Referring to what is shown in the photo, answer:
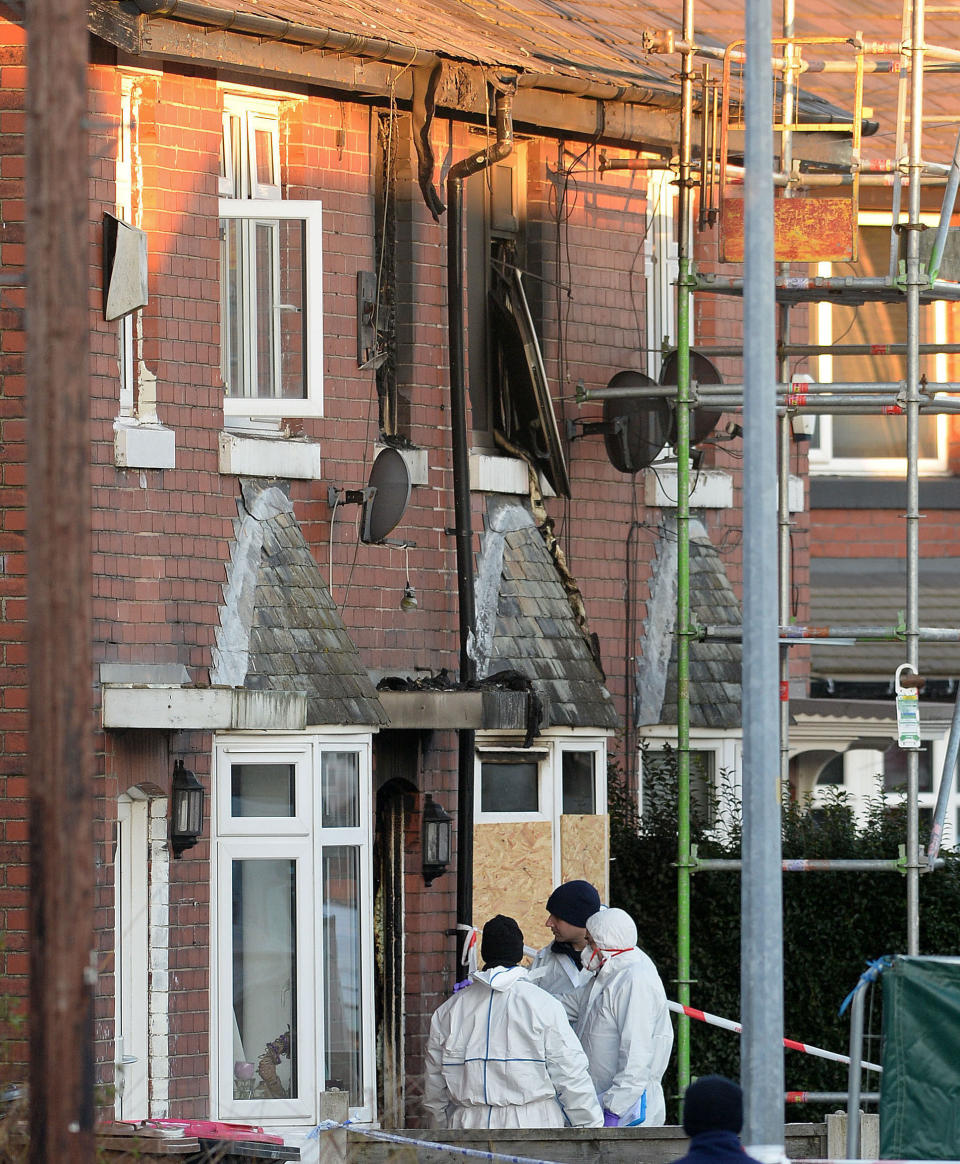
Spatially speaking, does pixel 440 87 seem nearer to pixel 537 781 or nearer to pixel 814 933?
pixel 537 781

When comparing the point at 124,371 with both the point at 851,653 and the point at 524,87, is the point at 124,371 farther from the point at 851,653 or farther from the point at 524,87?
the point at 851,653

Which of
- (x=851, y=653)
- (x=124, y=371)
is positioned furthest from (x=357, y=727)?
(x=851, y=653)

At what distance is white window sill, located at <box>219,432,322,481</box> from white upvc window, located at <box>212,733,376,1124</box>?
1409 mm

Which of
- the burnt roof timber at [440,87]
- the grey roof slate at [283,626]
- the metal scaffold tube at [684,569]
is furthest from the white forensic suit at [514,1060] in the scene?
the burnt roof timber at [440,87]

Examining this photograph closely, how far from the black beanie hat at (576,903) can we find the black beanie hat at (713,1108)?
3.91 m

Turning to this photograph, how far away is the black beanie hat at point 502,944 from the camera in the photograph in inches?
417

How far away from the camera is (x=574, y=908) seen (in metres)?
11.4

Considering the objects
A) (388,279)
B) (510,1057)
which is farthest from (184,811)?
(388,279)

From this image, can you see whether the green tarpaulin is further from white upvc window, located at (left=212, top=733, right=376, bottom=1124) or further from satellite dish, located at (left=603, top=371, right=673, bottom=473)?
satellite dish, located at (left=603, top=371, right=673, bottom=473)

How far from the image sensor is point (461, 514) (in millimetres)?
13672

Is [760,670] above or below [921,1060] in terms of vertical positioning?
above

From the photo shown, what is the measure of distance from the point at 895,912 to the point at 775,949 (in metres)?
5.85

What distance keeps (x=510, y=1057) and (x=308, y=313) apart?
4546mm

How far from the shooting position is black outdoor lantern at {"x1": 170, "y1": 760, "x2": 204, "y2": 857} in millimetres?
11969
